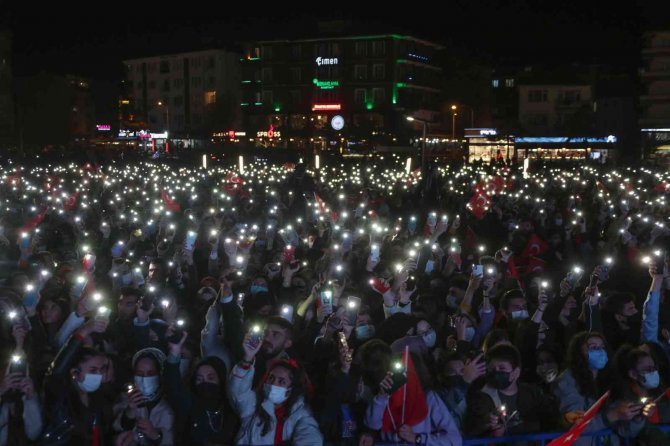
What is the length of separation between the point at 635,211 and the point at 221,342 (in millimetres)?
11117

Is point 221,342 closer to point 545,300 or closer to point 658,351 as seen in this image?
point 545,300

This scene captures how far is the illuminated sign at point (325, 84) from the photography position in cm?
6844

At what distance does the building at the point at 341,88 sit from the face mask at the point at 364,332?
5724cm

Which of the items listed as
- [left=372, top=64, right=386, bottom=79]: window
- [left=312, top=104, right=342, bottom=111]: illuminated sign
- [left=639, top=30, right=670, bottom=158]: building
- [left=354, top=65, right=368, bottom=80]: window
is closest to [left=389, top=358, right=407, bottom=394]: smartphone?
[left=639, top=30, right=670, bottom=158]: building

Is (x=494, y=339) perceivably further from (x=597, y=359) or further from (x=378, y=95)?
(x=378, y=95)

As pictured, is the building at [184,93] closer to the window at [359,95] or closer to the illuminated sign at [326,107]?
the illuminated sign at [326,107]

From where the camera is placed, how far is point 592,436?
189 inches

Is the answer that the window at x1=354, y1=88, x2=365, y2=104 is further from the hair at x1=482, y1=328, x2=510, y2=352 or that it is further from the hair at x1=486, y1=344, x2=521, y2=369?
the hair at x1=486, y1=344, x2=521, y2=369

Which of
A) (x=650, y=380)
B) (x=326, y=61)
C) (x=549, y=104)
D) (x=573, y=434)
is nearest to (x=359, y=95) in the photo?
(x=326, y=61)

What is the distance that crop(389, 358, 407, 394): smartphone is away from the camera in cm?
459

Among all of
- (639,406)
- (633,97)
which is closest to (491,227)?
(639,406)

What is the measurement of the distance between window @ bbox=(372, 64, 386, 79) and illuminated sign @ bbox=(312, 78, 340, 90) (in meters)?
3.26

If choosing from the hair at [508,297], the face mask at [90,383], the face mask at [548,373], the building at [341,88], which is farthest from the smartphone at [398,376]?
the building at [341,88]

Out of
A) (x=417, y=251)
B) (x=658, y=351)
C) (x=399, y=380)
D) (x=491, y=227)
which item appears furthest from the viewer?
(x=491, y=227)
